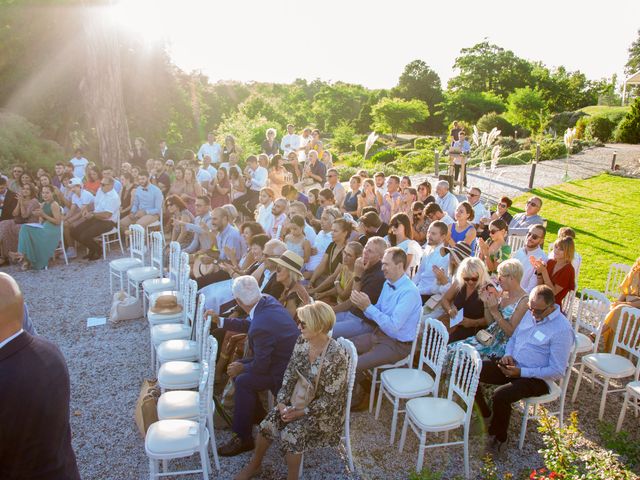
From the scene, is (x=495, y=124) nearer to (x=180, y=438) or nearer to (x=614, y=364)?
(x=614, y=364)

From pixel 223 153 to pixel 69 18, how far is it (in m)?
10.3

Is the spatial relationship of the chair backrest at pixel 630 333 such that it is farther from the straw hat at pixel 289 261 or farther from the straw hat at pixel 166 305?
the straw hat at pixel 166 305

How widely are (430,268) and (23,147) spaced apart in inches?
570

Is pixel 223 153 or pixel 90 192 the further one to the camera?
pixel 223 153

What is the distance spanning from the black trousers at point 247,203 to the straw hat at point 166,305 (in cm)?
464

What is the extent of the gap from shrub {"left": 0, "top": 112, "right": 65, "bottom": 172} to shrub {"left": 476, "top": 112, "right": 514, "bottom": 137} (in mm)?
25399

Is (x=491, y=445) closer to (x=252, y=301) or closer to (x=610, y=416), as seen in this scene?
(x=610, y=416)

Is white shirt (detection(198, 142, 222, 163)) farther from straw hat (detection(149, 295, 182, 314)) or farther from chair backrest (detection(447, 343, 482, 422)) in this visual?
chair backrest (detection(447, 343, 482, 422))

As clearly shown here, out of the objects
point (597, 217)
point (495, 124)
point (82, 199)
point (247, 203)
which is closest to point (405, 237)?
point (247, 203)

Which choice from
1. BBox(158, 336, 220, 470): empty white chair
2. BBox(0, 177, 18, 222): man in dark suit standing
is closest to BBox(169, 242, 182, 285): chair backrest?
BBox(158, 336, 220, 470): empty white chair

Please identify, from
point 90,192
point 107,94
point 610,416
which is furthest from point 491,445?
point 107,94

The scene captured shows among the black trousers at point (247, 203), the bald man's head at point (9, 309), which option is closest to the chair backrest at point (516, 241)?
the black trousers at point (247, 203)

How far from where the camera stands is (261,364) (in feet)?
12.6

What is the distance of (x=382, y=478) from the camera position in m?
3.66
